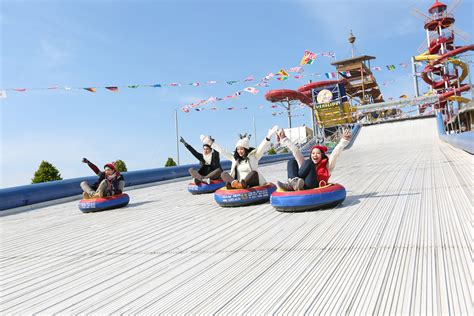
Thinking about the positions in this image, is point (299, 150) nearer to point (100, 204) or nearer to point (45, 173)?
point (100, 204)

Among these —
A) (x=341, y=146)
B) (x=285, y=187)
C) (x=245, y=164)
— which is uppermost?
(x=341, y=146)

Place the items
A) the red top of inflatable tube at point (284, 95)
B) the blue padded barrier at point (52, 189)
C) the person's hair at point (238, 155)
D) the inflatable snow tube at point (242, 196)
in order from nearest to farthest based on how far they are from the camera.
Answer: the inflatable snow tube at point (242, 196) < the person's hair at point (238, 155) < the blue padded barrier at point (52, 189) < the red top of inflatable tube at point (284, 95)

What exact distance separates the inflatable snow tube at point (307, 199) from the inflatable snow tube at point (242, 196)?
0.94m

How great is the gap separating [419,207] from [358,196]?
4.60 feet

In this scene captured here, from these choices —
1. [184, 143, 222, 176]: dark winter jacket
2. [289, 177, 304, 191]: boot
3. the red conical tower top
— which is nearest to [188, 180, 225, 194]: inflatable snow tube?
[184, 143, 222, 176]: dark winter jacket

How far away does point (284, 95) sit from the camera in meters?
37.3

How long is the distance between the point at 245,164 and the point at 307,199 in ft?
6.13

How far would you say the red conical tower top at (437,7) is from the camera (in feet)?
116

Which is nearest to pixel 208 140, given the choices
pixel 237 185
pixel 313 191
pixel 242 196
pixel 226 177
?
pixel 226 177

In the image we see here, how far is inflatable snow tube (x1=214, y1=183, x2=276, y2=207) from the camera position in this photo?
18.9 ft

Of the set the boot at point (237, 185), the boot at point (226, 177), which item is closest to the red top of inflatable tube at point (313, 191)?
the boot at point (237, 185)

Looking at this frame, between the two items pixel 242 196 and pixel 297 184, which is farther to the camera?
pixel 242 196

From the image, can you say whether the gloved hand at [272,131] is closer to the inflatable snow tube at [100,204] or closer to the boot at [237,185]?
the boot at [237,185]

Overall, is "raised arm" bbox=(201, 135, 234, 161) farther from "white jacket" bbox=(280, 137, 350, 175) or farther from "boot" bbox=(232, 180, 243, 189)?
"white jacket" bbox=(280, 137, 350, 175)
